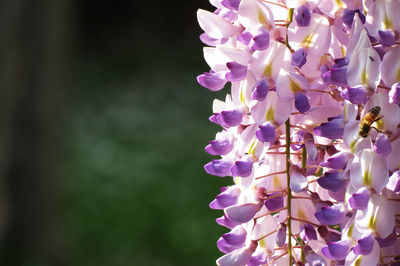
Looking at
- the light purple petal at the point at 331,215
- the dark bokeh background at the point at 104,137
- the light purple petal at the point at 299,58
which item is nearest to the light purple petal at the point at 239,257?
the light purple petal at the point at 331,215

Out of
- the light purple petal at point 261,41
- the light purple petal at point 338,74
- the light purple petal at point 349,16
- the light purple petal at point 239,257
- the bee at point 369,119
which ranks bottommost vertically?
the light purple petal at point 239,257

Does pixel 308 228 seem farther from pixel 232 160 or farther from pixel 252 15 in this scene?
pixel 252 15

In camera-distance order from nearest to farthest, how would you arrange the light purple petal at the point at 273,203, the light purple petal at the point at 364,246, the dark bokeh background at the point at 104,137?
the light purple petal at the point at 364,246
the light purple petal at the point at 273,203
the dark bokeh background at the point at 104,137

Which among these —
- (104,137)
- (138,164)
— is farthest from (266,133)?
(104,137)

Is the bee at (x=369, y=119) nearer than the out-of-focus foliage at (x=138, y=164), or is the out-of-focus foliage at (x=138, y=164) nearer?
the bee at (x=369, y=119)

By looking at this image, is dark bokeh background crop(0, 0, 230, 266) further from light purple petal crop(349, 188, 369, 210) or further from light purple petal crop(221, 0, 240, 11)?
light purple petal crop(349, 188, 369, 210)

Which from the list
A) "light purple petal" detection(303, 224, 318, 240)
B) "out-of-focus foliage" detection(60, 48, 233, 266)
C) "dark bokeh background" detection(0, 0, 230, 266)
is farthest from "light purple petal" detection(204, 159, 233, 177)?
"out-of-focus foliage" detection(60, 48, 233, 266)

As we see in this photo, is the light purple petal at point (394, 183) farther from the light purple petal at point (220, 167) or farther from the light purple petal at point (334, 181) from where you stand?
the light purple petal at point (220, 167)
